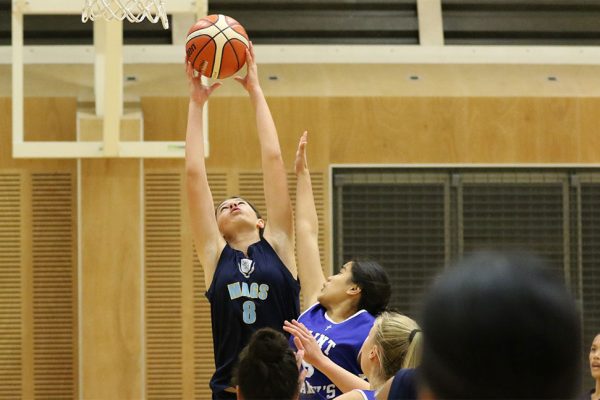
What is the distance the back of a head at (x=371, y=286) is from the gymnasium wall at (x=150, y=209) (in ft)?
10.7

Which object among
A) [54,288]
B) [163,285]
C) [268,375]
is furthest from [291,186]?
[268,375]

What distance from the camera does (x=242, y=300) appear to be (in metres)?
4.08

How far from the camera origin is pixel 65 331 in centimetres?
748

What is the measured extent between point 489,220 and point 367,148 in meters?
1.14

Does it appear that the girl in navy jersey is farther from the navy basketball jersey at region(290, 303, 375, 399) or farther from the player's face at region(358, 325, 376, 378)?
the player's face at region(358, 325, 376, 378)

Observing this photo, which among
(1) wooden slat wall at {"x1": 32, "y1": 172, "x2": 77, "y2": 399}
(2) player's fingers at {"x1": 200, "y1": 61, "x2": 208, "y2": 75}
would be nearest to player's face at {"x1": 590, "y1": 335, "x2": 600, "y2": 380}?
(2) player's fingers at {"x1": 200, "y1": 61, "x2": 208, "y2": 75}

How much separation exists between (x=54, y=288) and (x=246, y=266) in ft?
12.3

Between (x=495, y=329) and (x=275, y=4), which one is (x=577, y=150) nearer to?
(x=275, y=4)

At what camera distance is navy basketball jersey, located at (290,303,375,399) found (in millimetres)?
4012

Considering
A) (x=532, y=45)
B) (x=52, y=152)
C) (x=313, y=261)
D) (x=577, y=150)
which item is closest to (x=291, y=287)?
(x=313, y=261)

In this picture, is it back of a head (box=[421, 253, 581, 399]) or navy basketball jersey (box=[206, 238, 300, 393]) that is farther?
navy basketball jersey (box=[206, 238, 300, 393])

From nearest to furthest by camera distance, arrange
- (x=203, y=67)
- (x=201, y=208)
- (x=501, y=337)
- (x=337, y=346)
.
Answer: (x=501, y=337), (x=337, y=346), (x=201, y=208), (x=203, y=67)

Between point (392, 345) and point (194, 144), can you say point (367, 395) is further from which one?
point (194, 144)

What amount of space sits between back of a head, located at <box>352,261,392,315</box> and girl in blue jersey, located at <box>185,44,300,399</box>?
278 millimetres
